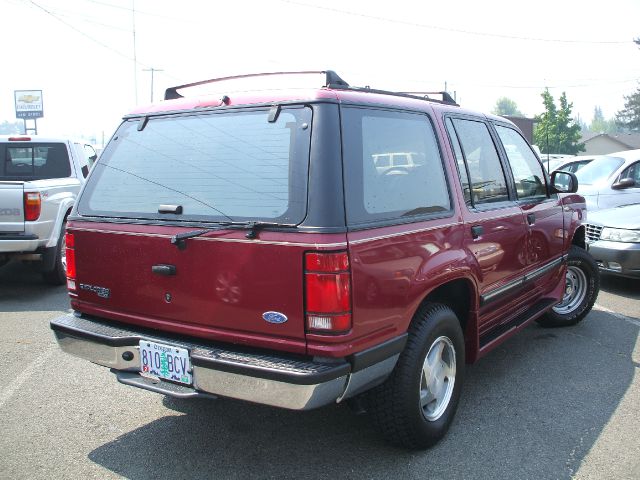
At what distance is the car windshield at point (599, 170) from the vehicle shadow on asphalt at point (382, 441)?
5904 millimetres

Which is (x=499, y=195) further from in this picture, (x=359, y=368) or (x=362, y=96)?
(x=359, y=368)

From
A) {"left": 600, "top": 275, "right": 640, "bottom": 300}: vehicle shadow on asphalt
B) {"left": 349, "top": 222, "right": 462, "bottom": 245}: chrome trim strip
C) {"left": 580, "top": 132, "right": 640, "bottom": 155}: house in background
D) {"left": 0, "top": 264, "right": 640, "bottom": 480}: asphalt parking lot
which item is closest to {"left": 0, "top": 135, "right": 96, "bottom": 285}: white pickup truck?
{"left": 0, "top": 264, "right": 640, "bottom": 480}: asphalt parking lot

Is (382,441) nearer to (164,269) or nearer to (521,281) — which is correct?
(164,269)

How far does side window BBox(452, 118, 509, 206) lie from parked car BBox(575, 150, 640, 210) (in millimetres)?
5628

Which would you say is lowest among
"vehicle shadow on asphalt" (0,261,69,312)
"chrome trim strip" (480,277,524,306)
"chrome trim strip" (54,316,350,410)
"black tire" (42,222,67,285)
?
"vehicle shadow on asphalt" (0,261,69,312)

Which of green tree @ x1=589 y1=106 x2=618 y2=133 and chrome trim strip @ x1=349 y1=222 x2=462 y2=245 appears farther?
green tree @ x1=589 y1=106 x2=618 y2=133

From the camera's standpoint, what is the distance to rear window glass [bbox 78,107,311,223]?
105 inches

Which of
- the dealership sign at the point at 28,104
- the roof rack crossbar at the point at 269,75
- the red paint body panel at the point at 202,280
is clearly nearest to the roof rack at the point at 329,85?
the roof rack crossbar at the point at 269,75

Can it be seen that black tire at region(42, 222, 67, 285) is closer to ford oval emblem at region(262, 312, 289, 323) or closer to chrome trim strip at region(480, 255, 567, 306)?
ford oval emblem at region(262, 312, 289, 323)

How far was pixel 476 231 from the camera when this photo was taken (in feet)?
11.5

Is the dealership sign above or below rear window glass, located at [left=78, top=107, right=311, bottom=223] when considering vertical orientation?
above

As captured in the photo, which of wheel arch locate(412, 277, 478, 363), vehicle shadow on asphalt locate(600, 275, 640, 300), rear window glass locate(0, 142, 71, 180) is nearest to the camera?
wheel arch locate(412, 277, 478, 363)

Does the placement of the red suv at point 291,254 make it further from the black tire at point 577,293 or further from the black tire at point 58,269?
the black tire at point 58,269

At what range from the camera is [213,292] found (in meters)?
2.76
